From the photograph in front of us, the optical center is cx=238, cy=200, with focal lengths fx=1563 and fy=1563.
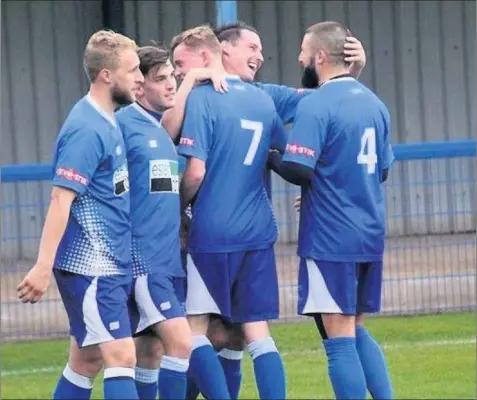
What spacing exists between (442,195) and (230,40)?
514 centimetres

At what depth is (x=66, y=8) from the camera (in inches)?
691

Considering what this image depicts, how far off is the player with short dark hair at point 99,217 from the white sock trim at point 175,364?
0.38 m

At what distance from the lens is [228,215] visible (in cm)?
790

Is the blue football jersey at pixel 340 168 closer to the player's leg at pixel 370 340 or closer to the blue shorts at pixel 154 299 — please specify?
the player's leg at pixel 370 340

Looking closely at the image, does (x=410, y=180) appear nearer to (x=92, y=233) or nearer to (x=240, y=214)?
(x=240, y=214)

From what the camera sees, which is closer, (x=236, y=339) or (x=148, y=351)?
(x=148, y=351)

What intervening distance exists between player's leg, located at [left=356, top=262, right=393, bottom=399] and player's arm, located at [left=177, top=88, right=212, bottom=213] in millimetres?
967

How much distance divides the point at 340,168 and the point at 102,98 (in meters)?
1.28

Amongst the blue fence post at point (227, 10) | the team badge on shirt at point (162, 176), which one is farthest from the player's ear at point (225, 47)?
the blue fence post at point (227, 10)

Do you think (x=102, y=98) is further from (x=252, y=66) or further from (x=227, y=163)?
(x=252, y=66)

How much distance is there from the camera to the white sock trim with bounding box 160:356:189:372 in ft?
25.0

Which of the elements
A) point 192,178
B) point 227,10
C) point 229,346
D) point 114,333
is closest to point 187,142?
point 192,178

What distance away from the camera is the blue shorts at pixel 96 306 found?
282 inches

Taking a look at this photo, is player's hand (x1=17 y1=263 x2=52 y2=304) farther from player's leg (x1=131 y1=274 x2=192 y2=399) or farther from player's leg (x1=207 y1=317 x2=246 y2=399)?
player's leg (x1=207 y1=317 x2=246 y2=399)
